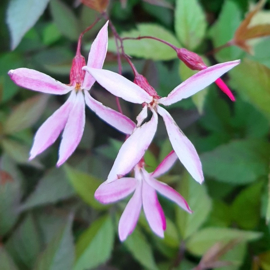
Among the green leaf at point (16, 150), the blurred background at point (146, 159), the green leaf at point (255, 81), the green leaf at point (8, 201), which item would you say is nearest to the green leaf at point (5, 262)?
the blurred background at point (146, 159)

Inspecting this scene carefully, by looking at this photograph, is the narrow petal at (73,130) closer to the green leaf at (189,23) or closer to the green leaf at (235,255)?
the green leaf at (189,23)

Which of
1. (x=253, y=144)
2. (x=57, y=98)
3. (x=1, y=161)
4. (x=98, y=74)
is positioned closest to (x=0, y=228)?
(x=1, y=161)

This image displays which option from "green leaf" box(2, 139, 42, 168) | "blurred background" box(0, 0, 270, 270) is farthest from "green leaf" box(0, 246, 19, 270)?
"green leaf" box(2, 139, 42, 168)

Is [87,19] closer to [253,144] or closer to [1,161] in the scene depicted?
[1,161]

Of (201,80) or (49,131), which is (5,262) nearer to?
(49,131)

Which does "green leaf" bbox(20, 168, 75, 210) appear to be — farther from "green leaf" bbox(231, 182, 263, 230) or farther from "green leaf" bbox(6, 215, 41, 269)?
"green leaf" bbox(231, 182, 263, 230)
